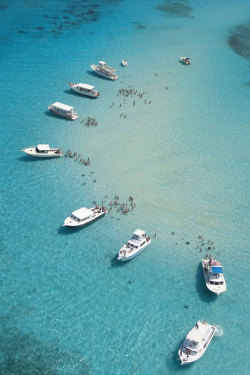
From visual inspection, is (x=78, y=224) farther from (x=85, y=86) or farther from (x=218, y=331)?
(x=85, y=86)

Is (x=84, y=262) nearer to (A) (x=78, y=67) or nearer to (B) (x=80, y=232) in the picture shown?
(B) (x=80, y=232)

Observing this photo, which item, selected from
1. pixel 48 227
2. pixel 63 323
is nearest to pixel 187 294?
pixel 63 323

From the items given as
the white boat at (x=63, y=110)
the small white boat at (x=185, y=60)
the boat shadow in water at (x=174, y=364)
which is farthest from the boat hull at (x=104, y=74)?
the boat shadow in water at (x=174, y=364)

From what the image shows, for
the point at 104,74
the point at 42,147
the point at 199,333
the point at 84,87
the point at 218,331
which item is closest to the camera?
the point at 199,333

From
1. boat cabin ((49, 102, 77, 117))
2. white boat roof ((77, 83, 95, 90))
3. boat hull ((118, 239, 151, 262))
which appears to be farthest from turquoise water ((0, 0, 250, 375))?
white boat roof ((77, 83, 95, 90))

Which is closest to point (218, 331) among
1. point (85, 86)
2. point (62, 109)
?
point (62, 109)

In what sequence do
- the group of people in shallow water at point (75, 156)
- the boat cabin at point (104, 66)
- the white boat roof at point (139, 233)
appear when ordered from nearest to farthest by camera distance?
the white boat roof at point (139, 233) < the group of people in shallow water at point (75, 156) < the boat cabin at point (104, 66)

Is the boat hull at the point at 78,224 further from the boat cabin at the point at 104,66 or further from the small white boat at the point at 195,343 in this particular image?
the boat cabin at the point at 104,66
